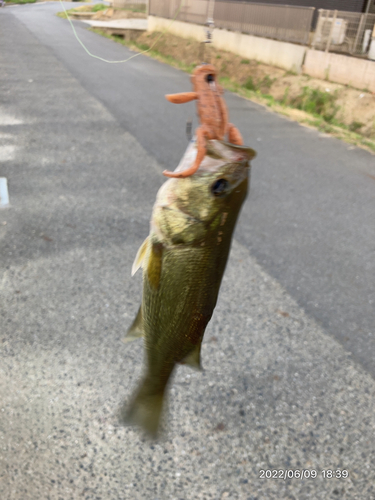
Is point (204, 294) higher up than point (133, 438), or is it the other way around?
point (204, 294)

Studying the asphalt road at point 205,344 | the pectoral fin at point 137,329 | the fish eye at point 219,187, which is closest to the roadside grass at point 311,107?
the asphalt road at point 205,344

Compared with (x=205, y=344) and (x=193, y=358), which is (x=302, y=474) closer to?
(x=205, y=344)

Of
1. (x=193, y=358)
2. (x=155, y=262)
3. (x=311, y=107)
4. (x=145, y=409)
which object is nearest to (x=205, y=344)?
(x=145, y=409)

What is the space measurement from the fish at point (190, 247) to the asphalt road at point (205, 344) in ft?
4.93

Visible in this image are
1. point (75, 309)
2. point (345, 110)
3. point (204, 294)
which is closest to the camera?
point (204, 294)

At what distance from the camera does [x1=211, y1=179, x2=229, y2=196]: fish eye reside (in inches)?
44.4

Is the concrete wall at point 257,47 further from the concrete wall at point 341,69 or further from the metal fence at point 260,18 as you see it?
the concrete wall at point 341,69

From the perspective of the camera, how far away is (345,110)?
11750 millimetres

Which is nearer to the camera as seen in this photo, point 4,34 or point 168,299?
point 168,299

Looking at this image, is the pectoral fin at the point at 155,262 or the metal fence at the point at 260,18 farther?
the metal fence at the point at 260,18

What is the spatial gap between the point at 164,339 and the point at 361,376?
8.00 feet

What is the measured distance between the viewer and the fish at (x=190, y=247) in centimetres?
113

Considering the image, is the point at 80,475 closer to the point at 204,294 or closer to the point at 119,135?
the point at 204,294

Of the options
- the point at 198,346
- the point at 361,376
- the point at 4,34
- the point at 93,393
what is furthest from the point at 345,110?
the point at 4,34
